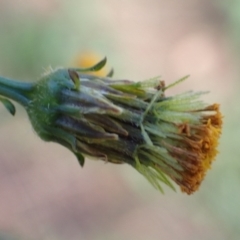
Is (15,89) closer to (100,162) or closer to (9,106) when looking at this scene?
(9,106)

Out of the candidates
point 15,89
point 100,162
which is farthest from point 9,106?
point 100,162

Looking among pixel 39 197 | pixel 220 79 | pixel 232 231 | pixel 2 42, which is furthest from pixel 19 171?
pixel 220 79

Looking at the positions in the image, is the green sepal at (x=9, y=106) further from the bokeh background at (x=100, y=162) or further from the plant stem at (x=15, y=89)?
the bokeh background at (x=100, y=162)

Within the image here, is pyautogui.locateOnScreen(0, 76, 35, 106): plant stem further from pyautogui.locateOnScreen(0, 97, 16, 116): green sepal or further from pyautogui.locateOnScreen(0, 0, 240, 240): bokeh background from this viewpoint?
pyautogui.locateOnScreen(0, 0, 240, 240): bokeh background

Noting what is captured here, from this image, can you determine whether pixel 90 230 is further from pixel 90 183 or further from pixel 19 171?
pixel 19 171

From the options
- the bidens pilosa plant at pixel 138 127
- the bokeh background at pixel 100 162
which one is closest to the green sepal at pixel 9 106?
the bidens pilosa plant at pixel 138 127

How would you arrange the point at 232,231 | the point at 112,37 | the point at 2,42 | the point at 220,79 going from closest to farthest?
1. the point at 2,42
2. the point at 232,231
3. the point at 112,37
4. the point at 220,79

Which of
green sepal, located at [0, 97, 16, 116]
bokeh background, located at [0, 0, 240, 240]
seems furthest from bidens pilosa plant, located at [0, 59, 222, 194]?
bokeh background, located at [0, 0, 240, 240]
